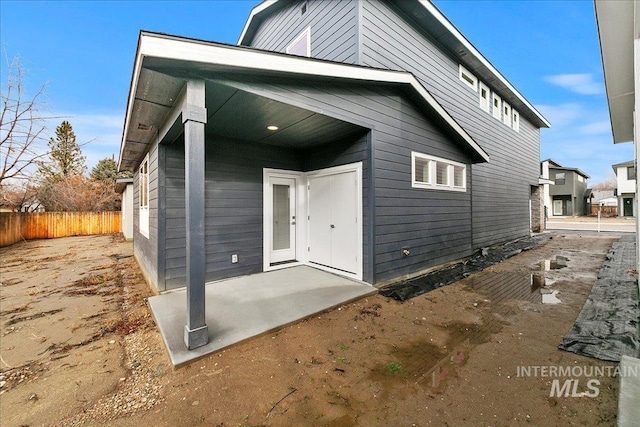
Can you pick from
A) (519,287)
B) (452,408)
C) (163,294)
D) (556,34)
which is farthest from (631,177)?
(163,294)

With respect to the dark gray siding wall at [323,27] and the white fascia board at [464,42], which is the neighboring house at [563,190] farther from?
the dark gray siding wall at [323,27]

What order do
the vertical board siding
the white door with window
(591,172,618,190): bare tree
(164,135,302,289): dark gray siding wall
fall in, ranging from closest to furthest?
the vertical board siding, (164,135,302,289): dark gray siding wall, the white door with window, (591,172,618,190): bare tree

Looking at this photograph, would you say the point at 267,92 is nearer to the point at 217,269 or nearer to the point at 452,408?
the point at 217,269

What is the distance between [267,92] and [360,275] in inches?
127

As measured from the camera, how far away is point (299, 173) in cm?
568

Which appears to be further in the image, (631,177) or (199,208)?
(631,177)

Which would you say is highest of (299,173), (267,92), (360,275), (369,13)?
(369,13)

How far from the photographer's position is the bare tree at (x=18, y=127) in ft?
22.1

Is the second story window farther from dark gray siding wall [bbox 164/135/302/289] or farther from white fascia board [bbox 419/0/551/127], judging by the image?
dark gray siding wall [bbox 164/135/302/289]

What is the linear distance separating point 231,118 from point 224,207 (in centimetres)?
164

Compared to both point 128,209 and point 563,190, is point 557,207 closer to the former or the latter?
point 563,190

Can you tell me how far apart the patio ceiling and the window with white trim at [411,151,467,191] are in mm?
1681

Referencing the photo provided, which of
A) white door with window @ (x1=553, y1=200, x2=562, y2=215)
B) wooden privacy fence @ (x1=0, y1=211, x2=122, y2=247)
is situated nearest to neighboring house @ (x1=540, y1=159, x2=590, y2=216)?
white door with window @ (x1=553, y1=200, x2=562, y2=215)

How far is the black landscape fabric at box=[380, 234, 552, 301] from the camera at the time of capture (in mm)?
4230
